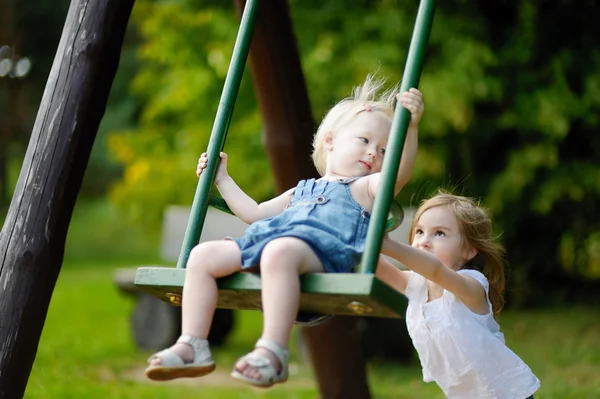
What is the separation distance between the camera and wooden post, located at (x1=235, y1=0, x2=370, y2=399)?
541 centimetres

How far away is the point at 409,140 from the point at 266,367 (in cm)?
94

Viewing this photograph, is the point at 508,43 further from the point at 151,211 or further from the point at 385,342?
the point at 151,211

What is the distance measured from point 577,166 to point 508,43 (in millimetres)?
1587

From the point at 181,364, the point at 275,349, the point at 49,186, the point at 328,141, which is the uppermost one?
the point at 328,141

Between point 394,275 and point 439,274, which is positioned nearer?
point 439,274

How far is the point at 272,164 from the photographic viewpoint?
5809mm

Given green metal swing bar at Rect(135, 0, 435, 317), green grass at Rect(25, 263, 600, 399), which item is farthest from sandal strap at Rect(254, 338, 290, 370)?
green grass at Rect(25, 263, 600, 399)

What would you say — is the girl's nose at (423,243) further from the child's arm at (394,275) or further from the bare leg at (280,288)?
the bare leg at (280,288)

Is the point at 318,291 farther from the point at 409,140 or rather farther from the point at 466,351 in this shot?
the point at 466,351

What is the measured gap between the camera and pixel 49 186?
3527 mm

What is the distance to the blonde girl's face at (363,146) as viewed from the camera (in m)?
3.25

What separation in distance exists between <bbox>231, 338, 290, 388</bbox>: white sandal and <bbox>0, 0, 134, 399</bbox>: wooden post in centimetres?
121

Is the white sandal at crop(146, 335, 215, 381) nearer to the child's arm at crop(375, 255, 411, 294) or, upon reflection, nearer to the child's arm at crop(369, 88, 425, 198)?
the child's arm at crop(369, 88, 425, 198)

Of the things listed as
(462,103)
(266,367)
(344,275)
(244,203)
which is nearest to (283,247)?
(344,275)
